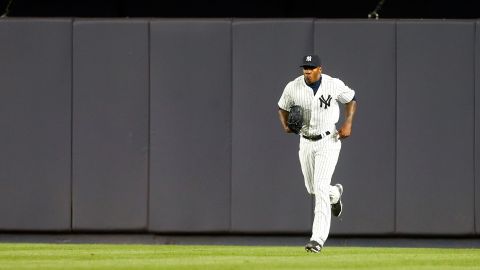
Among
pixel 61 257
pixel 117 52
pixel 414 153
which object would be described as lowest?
pixel 61 257

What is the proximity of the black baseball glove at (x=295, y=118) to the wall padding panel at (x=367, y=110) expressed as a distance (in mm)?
2236

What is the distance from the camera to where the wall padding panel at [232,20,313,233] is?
13.5 m

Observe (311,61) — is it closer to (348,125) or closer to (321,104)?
(321,104)

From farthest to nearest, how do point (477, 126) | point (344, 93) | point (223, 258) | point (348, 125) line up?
point (477, 126)
point (344, 93)
point (348, 125)
point (223, 258)

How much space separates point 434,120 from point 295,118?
110 inches

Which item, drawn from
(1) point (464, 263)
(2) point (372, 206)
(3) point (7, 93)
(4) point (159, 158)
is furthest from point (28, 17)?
(1) point (464, 263)

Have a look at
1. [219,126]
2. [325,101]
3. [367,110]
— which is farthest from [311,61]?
[219,126]

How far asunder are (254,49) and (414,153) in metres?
1.97

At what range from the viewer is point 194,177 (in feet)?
44.6

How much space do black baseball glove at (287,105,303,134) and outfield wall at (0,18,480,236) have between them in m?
2.29

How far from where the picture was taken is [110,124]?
1356 centimetres
